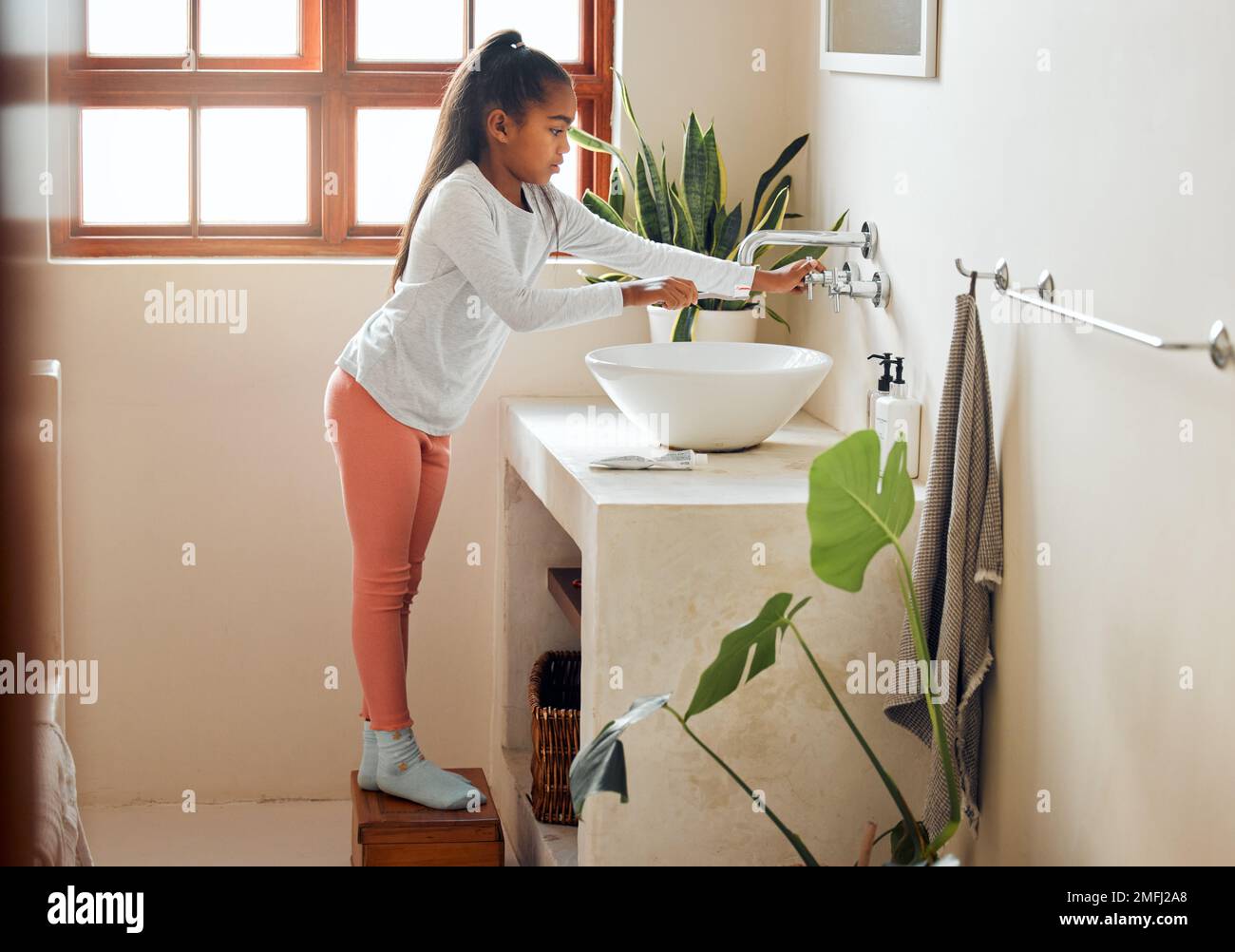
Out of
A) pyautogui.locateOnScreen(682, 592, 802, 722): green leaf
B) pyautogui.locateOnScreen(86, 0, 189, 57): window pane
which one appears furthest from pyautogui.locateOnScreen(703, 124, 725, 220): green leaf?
pyautogui.locateOnScreen(682, 592, 802, 722): green leaf

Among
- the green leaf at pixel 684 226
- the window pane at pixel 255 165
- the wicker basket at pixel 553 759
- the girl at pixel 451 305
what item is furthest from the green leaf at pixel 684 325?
the window pane at pixel 255 165

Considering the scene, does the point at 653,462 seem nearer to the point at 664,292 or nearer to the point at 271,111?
the point at 664,292

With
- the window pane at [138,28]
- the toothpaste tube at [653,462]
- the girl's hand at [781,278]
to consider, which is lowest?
the toothpaste tube at [653,462]

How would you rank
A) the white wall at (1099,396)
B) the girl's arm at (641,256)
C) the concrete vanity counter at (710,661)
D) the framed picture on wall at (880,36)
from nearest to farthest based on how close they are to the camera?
the white wall at (1099,396) → the concrete vanity counter at (710,661) → the framed picture on wall at (880,36) → the girl's arm at (641,256)

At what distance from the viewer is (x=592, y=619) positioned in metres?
1.94

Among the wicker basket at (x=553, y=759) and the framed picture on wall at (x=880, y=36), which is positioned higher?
the framed picture on wall at (x=880, y=36)

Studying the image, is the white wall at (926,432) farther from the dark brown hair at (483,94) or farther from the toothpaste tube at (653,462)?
the dark brown hair at (483,94)

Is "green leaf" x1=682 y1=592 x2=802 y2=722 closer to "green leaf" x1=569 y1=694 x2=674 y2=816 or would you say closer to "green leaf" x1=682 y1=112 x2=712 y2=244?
"green leaf" x1=569 y1=694 x2=674 y2=816

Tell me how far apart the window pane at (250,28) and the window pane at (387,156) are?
0.22 metres

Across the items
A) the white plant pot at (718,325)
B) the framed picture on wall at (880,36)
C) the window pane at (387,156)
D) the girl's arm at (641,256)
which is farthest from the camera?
the window pane at (387,156)

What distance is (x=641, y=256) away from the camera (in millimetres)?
2484

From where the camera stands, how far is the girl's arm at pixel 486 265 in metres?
2.15

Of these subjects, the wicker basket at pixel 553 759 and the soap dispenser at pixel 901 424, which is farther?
the wicker basket at pixel 553 759

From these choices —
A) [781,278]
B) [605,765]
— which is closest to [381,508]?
[781,278]
